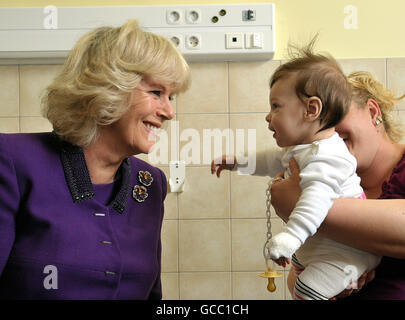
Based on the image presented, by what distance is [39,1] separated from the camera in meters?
2.23

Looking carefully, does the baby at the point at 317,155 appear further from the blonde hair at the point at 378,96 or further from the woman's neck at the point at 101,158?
the woman's neck at the point at 101,158

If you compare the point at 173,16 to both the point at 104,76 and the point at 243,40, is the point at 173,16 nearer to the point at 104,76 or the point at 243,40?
the point at 243,40

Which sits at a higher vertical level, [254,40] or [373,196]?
[254,40]

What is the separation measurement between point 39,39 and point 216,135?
88 centimetres

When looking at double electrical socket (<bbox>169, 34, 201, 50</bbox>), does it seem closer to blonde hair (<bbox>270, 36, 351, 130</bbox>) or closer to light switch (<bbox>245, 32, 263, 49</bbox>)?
light switch (<bbox>245, 32, 263, 49</bbox>)

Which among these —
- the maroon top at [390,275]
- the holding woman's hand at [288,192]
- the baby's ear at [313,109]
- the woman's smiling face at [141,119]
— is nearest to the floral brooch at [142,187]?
the woman's smiling face at [141,119]

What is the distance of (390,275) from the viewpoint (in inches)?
47.0

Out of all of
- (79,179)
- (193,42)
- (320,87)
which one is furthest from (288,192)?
(193,42)

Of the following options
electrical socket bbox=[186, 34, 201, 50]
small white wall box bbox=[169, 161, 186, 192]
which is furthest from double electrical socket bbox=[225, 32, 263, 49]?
small white wall box bbox=[169, 161, 186, 192]

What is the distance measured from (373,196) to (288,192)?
0.32 meters

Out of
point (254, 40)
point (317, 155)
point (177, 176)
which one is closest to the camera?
point (317, 155)
